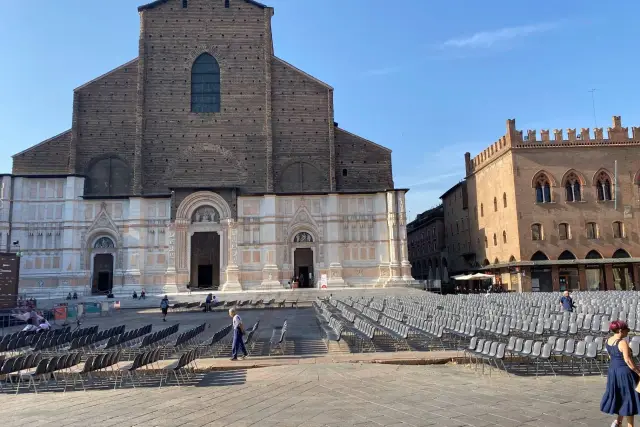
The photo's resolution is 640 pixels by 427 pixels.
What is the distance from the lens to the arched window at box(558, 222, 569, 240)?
124 ft

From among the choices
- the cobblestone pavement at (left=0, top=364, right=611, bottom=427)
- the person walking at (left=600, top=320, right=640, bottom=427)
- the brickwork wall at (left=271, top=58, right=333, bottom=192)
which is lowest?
the cobblestone pavement at (left=0, top=364, right=611, bottom=427)

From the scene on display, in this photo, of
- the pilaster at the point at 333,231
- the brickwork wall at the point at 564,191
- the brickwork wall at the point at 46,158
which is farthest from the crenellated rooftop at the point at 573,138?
the brickwork wall at the point at 46,158

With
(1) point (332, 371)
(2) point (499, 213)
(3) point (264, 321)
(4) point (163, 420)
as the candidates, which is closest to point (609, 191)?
(2) point (499, 213)

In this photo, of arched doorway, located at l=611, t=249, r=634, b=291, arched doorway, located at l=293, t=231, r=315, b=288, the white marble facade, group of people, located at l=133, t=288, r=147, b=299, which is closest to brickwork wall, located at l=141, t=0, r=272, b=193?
the white marble facade

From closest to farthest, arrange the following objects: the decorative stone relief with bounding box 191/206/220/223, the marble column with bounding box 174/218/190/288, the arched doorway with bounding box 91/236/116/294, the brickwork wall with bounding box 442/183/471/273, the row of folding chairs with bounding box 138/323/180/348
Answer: the row of folding chairs with bounding box 138/323/180/348
the marble column with bounding box 174/218/190/288
the arched doorway with bounding box 91/236/116/294
the decorative stone relief with bounding box 191/206/220/223
the brickwork wall with bounding box 442/183/471/273

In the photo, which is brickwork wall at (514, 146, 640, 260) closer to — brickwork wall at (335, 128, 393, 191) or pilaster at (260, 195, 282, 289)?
brickwork wall at (335, 128, 393, 191)

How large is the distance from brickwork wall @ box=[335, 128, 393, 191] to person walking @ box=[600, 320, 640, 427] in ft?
121

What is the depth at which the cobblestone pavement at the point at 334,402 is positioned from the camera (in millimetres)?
6551

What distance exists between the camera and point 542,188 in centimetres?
3859

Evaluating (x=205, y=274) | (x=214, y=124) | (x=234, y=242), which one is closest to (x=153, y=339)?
(x=234, y=242)

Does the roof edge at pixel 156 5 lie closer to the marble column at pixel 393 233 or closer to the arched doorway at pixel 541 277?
the marble column at pixel 393 233

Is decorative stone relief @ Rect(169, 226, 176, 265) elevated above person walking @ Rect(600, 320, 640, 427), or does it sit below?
above

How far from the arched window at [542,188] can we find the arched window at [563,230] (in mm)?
2387

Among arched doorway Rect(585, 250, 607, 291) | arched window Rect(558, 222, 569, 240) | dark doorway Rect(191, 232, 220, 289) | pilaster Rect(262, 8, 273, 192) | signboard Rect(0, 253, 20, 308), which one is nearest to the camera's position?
signboard Rect(0, 253, 20, 308)
